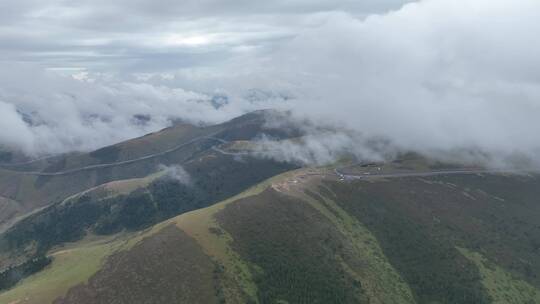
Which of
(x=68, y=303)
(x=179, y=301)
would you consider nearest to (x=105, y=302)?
(x=68, y=303)

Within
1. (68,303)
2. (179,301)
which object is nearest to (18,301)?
(68,303)

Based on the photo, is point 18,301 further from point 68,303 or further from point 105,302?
point 105,302

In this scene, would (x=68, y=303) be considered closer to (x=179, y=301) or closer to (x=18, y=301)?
(x=18, y=301)

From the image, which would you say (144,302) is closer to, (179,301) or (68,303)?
(179,301)

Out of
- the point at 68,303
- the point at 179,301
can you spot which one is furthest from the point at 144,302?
the point at 68,303

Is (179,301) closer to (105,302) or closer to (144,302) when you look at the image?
(144,302)

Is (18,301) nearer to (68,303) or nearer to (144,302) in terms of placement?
(68,303)
